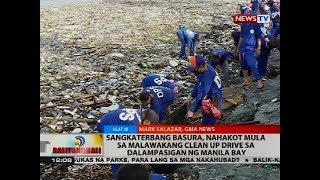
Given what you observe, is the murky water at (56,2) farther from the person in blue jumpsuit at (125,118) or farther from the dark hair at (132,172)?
the dark hair at (132,172)

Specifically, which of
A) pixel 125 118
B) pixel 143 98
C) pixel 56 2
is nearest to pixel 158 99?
pixel 143 98

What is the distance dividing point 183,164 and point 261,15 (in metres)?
1.10

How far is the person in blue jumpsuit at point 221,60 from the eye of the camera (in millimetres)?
3566

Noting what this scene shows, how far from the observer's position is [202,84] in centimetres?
355

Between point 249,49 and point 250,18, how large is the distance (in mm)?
205

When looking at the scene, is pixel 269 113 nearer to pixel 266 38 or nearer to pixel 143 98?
pixel 266 38

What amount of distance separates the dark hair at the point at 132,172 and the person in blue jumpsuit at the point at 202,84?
0.46 meters

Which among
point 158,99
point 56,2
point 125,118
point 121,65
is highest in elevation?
point 56,2

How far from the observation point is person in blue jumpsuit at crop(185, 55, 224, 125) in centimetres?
355

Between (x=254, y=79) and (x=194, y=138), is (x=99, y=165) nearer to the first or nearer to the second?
(x=194, y=138)

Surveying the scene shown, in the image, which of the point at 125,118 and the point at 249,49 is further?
the point at 249,49

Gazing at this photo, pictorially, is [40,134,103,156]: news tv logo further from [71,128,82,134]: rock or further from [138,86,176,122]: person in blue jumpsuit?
[138,86,176,122]: person in blue jumpsuit

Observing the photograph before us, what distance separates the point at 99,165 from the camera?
352 centimetres

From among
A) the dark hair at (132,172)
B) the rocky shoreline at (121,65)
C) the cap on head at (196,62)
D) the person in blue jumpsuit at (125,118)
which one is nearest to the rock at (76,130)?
the rocky shoreline at (121,65)
